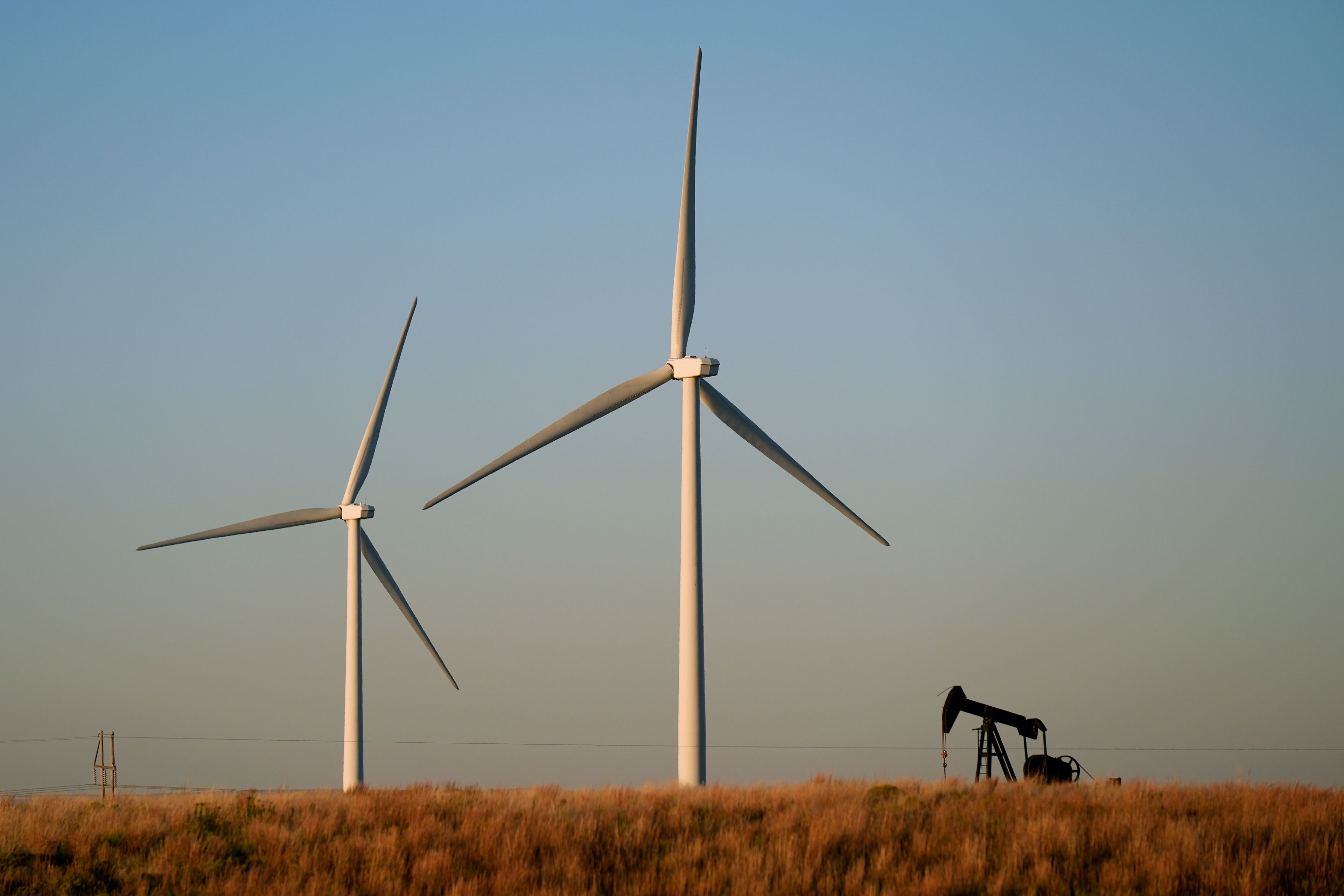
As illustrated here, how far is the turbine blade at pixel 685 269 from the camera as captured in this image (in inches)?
1670

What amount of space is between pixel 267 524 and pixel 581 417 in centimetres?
2302

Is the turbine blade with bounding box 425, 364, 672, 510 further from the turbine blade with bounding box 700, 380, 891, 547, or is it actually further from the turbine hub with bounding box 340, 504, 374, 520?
the turbine hub with bounding box 340, 504, 374, 520

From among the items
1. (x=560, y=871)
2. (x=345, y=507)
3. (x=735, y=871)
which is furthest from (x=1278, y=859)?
(x=345, y=507)

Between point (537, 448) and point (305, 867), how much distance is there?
1874cm

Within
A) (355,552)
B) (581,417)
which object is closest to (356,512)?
(355,552)

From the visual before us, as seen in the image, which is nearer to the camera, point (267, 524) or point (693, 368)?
point (693, 368)

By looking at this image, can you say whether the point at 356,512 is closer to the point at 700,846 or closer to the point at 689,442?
the point at 689,442

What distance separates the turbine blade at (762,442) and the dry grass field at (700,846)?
11.8 meters

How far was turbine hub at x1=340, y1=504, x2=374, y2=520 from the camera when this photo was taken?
60.3 m

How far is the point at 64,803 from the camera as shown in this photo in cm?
3547

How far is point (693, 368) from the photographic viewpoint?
4153cm

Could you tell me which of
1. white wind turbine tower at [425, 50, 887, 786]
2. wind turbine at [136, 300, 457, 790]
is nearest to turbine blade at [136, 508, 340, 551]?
wind turbine at [136, 300, 457, 790]

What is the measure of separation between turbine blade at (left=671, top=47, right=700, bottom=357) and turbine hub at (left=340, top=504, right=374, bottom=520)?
2285 centimetres

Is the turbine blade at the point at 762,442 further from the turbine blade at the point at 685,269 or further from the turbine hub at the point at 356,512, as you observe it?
the turbine hub at the point at 356,512
